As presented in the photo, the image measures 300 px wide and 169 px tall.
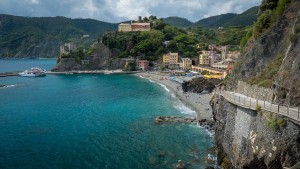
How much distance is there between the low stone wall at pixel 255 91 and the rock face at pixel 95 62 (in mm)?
110889

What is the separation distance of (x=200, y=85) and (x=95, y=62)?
7547 centimetres

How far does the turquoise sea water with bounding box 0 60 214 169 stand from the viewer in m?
31.3

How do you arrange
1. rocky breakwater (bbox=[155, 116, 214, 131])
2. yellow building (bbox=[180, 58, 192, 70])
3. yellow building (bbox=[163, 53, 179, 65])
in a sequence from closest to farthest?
1. rocky breakwater (bbox=[155, 116, 214, 131])
2. yellow building (bbox=[180, 58, 192, 70])
3. yellow building (bbox=[163, 53, 179, 65])

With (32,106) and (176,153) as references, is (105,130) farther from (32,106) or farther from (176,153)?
(32,106)

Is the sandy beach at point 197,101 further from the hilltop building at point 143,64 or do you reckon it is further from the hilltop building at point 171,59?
the hilltop building at point 143,64

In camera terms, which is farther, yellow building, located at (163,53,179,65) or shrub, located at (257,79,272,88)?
yellow building, located at (163,53,179,65)

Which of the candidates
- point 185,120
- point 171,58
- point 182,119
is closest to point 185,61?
Result: point 171,58

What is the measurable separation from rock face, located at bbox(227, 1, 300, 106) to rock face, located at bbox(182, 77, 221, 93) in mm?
39322

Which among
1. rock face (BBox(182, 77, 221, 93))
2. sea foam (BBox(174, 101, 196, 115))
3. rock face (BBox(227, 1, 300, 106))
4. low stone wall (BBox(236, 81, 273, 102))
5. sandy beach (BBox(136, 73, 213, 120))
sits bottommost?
sea foam (BBox(174, 101, 196, 115))

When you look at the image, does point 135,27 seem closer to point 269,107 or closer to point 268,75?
point 268,75

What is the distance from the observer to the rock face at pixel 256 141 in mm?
16938

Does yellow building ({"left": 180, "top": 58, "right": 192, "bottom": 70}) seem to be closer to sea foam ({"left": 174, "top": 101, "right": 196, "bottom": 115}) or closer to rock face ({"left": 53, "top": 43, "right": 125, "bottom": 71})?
rock face ({"left": 53, "top": 43, "right": 125, "bottom": 71})

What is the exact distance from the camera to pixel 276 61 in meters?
24.9

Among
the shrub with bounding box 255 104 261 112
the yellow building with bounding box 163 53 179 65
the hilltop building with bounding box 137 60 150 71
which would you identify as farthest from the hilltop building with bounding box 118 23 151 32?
the shrub with bounding box 255 104 261 112
